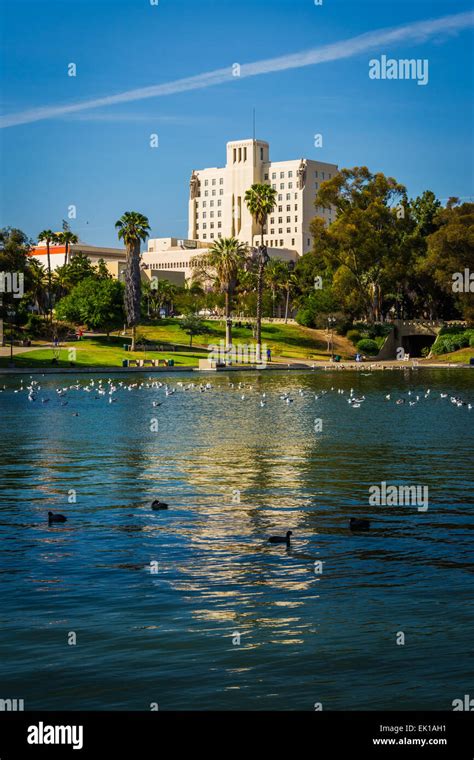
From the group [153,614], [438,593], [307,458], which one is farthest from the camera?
[307,458]

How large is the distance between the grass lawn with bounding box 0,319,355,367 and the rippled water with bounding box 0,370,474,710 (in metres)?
78.2

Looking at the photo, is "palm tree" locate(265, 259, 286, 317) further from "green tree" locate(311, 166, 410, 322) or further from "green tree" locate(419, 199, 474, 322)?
"green tree" locate(419, 199, 474, 322)

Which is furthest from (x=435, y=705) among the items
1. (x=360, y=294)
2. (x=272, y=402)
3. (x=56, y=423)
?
(x=360, y=294)

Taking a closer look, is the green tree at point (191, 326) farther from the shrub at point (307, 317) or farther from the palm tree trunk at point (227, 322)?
the shrub at point (307, 317)

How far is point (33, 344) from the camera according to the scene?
420ft

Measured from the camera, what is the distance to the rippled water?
1274 centimetres

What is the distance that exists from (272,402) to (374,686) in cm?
5237

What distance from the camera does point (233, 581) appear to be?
17234mm

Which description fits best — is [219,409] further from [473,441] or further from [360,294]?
[360,294]

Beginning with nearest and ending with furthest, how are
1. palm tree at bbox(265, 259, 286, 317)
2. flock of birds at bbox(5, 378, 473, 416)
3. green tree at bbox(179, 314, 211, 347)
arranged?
flock of birds at bbox(5, 378, 473, 416) → green tree at bbox(179, 314, 211, 347) → palm tree at bbox(265, 259, 286, 317)

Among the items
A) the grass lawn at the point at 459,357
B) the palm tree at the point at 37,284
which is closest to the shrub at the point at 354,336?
the grass lawn at the point at 459,357

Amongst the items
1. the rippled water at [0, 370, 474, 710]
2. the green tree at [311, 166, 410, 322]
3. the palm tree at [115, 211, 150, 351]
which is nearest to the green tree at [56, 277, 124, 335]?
the palm tree at [115, 211, 150, 351]

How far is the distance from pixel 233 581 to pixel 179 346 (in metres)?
122
